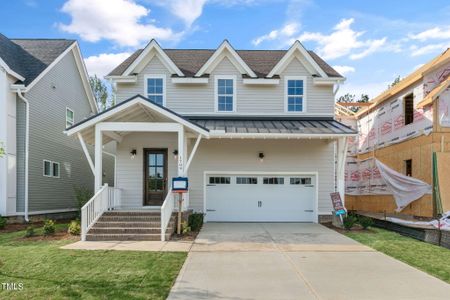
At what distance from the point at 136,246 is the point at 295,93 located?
9.67m

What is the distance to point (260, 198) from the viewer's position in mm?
15461

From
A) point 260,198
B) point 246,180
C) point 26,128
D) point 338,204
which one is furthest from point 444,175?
point 26,128

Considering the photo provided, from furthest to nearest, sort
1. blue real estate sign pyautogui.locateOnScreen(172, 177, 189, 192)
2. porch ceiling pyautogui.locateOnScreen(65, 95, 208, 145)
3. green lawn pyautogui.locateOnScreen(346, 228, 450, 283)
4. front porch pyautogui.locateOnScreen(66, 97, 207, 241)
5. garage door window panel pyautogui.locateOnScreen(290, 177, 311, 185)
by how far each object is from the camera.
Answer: garage door window panel pyautogui.locateOnScreen(290, 177, 311, 185) < porch ceiling pyautogui.locateOnScreen(65, 95, 208, 145) < blue real estate sign pyautogui.locateOnScreen(172, 177, 189, 192) < front porch pyautogui.locateOnScreen(66, 97, 207, 241) < green lawn pyautogui.locateOnScreen(346, 228, 450, 283)

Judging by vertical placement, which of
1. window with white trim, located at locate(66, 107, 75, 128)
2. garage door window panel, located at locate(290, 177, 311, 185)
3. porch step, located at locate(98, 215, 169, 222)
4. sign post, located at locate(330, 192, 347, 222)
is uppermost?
window with white trim, located at locate(66, 107, 75, 128)

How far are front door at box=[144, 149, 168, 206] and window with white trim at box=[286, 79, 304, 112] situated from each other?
5.59m

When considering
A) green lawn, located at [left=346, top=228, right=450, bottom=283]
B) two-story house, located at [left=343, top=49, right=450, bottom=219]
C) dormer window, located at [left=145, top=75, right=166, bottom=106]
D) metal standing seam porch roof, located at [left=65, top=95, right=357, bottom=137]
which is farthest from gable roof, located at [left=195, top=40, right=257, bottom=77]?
green lawn, located at [left=346, top=228, right=450, bottom=283]

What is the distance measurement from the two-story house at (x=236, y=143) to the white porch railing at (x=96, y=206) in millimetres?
1061

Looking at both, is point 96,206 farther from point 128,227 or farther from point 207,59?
point 207,59

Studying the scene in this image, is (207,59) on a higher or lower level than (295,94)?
higher

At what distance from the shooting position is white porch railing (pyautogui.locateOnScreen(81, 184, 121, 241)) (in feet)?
34.6

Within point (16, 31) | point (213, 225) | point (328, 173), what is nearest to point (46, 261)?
point (213, 225)

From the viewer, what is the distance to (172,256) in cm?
840

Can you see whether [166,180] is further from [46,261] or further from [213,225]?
[46,261]

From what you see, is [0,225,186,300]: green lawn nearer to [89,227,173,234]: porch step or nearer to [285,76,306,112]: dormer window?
[89,227,173,234]: porch step
